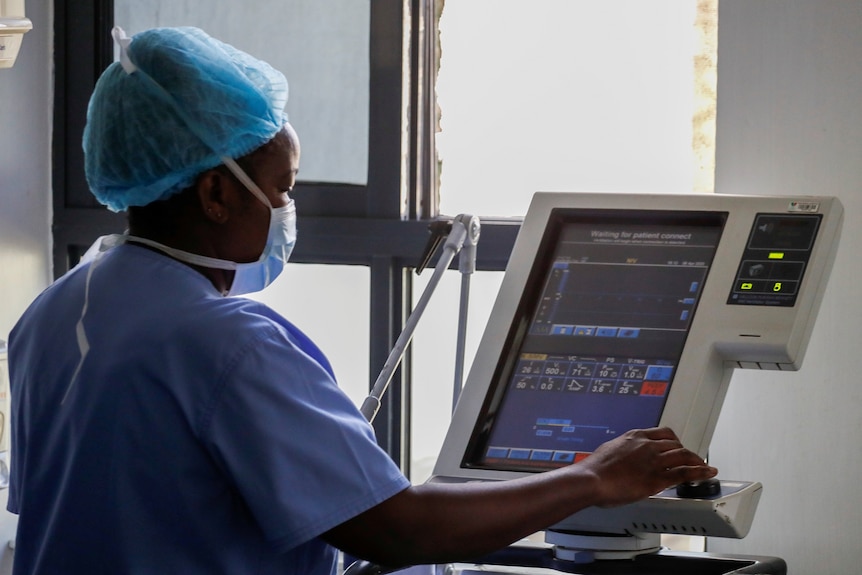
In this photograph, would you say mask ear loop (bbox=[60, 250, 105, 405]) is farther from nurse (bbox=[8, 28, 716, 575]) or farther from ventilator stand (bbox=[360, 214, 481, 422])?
ventilator stand (bbox=[360, 214, 481, 422])

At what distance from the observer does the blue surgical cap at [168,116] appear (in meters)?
1.29

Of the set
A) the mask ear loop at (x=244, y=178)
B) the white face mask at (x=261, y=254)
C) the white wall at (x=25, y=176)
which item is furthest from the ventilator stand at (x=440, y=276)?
the white wall at (x=25, y=176)

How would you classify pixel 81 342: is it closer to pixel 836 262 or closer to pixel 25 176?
pixel 836 262

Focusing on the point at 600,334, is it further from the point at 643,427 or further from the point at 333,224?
the point at 333,224

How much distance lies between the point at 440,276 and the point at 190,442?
0.60m

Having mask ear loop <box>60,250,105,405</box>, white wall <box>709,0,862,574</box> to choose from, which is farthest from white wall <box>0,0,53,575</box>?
white wall <box>709,0,862,574</box>

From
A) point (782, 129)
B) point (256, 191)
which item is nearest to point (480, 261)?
point (782, 129)

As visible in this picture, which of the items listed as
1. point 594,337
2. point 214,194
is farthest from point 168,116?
point 594,337

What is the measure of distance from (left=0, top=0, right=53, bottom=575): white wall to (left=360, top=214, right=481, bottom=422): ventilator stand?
1089 millimetres

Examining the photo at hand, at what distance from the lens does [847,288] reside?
1.83 meters

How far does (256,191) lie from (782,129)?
39.6 inches

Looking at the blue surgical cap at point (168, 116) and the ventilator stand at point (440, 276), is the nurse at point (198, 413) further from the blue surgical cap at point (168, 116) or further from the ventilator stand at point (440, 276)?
the ventilator stand at point (440, 276)

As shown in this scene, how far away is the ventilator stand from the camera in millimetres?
1652

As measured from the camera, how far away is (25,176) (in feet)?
8.10
